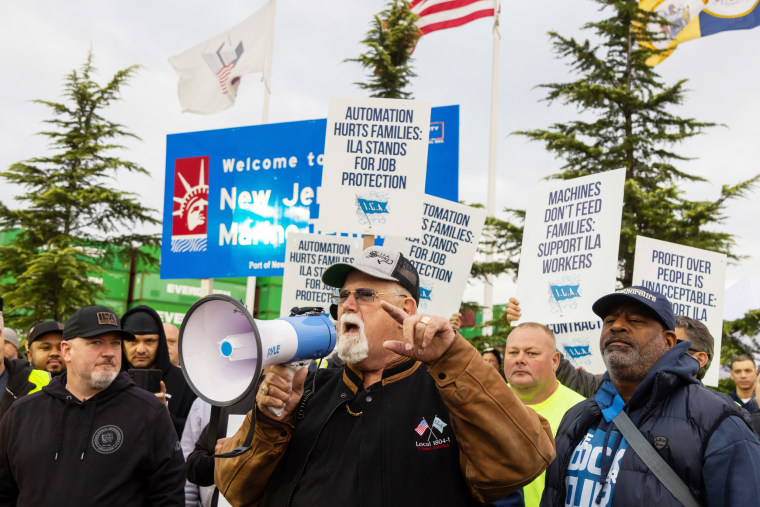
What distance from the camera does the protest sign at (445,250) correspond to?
19.7ft

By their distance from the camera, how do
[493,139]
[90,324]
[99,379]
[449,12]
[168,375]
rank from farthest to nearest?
[449,12]
[493,139]
[168,375]
[90,324]
[99,379]

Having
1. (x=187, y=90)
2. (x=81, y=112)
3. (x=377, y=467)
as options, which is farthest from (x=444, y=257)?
(x=81, y=112)

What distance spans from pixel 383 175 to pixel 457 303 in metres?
1.34

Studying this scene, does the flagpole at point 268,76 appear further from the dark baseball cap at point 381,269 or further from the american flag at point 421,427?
the american flag at point 421,427

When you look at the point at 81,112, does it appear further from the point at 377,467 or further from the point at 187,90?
the point at 377,467

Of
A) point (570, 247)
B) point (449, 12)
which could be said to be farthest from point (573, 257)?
point (449, 12)

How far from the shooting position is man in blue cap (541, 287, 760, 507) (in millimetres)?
2277

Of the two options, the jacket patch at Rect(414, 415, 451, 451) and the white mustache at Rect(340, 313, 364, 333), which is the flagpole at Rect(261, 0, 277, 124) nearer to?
the white mustache at Rect(340, 313, 364, 333)

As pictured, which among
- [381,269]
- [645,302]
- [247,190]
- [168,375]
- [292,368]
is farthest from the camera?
[247,190]

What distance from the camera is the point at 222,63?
12.7m

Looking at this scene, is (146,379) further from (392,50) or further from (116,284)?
(116,284)

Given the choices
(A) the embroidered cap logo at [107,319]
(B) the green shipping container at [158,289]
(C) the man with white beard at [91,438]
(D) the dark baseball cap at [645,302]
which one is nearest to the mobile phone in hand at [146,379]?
(C) the man with white beard at [91,438]

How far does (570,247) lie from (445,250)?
112 centimetres

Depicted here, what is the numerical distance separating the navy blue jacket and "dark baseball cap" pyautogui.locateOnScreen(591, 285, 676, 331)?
0.16 metres
